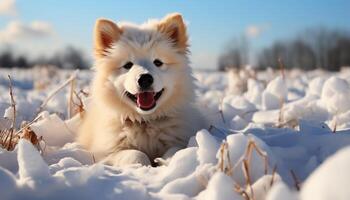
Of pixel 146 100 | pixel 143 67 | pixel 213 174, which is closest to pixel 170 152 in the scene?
pixel 146 100

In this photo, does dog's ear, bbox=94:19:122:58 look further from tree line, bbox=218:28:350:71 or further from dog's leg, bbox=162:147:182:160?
tree line, bbox=218:28:350:71

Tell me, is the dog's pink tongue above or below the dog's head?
below

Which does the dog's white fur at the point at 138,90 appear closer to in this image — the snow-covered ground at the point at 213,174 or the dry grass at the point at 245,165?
the snow-covered ground at the point at 213,174

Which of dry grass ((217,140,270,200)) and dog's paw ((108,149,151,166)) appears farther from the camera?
dog's paw ((108,149,151,166))

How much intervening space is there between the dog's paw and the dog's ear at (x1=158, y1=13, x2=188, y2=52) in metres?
1.04

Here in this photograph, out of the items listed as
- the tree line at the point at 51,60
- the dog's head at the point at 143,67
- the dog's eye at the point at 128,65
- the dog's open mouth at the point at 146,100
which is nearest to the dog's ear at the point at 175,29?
the dog's head at the point at 143,67

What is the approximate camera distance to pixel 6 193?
1941 mm

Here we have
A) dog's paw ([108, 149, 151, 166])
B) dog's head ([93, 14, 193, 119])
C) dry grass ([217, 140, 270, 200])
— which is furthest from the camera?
dog's head ([93, 14, 193, 119])

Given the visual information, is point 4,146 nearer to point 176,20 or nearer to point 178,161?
point 178,161

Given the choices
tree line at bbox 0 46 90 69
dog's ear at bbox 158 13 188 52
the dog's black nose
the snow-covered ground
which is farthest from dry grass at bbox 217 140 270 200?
tree line at bbox 0 46 90 69

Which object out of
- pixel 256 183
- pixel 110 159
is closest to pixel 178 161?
pixel 256 183

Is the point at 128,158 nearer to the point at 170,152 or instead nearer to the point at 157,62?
the point at 170,152

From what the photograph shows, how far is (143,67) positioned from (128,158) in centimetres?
69

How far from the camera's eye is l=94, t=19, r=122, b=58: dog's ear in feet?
11.9
